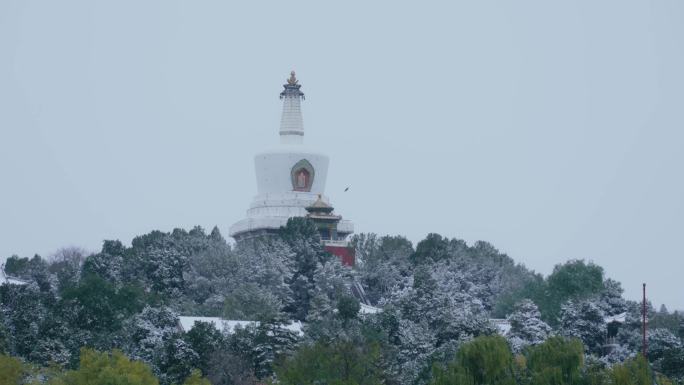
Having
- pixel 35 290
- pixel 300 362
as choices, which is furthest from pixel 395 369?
pixel 35 290

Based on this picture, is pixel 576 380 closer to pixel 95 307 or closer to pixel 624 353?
pixel 624 353

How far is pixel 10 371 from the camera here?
60031mm

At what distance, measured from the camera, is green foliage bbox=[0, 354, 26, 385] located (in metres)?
59.6

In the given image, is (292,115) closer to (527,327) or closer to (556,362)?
(527,327)

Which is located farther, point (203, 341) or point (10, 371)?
point (203, 341)

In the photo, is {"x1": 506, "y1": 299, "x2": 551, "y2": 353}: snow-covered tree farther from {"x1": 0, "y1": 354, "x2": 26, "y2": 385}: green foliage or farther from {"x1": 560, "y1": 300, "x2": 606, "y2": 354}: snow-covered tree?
{"x1": 0, "y1": 354, "x2": 26, "y2": 385}: green foliage

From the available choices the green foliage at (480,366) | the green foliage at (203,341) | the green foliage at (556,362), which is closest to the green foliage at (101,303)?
the green foliage at (203,341)

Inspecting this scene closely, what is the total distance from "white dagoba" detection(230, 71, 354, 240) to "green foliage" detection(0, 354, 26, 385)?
92.5ft

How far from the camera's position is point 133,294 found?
71.2 meters

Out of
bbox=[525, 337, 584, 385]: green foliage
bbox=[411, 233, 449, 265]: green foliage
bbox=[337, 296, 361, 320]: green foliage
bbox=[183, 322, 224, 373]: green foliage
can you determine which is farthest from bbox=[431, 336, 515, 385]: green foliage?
bbox=[411, 233, 449, 265]: green foliage

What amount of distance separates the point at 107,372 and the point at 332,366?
20.7ft

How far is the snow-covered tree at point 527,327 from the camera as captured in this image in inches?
2613

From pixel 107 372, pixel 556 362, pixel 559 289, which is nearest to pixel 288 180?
pixel 559 289

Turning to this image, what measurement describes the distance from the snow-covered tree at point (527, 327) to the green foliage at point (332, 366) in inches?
313
